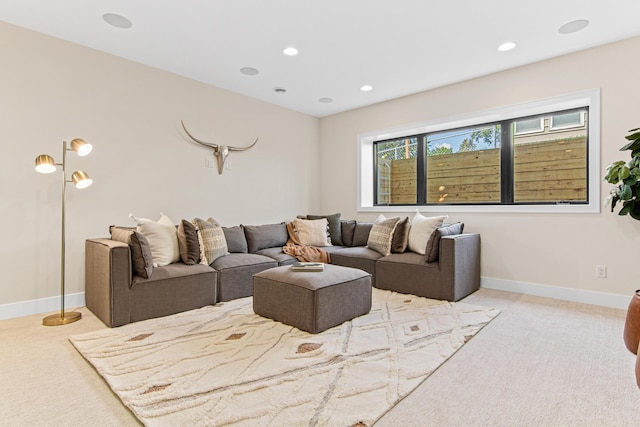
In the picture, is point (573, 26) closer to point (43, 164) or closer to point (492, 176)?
point (492, 176)

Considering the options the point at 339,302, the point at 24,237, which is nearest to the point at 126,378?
the point at 339,302

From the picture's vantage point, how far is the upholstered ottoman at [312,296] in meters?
2.54

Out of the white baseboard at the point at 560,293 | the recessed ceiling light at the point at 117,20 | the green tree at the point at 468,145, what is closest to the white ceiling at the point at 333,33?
the recessed ceiling light at the point at 117,20

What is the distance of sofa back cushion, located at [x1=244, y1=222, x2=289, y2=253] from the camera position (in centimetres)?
429

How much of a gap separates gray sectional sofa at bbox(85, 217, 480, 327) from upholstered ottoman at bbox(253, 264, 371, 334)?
631mm

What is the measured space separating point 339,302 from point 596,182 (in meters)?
2.88

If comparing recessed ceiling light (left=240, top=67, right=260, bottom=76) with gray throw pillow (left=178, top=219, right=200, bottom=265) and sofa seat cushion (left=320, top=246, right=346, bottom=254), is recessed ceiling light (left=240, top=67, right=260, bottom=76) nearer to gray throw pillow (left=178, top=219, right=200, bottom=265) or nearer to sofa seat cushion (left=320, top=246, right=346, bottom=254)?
A: gray throw pillow (left=178, top=219, right=200, bottom=265)

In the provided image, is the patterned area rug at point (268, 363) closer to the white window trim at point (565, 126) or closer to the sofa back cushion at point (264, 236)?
the sofa back cushion at point (264, 236)

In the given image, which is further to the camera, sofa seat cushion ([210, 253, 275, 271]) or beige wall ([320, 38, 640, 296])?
sofa seat cushion ([210, 253, 275, 271])

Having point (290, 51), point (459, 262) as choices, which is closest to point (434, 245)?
point (459, 262)

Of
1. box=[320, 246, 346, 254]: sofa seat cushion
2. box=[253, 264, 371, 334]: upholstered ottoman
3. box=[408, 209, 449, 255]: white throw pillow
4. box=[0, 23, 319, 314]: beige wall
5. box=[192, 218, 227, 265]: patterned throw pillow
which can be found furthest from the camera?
box=[320, 246, 346, 254]: sofa seat cushion

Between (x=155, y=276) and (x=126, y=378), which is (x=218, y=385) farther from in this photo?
(x=155, y=276)

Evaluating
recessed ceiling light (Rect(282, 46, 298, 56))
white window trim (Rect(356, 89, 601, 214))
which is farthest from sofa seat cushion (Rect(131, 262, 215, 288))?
white window trim (Rect(356, 89, 601, 214))

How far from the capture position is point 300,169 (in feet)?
18.5
